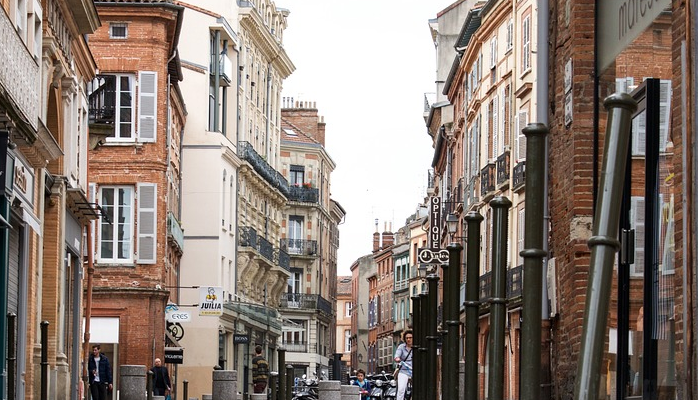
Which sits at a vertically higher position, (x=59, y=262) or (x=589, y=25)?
(x=589, y=25)

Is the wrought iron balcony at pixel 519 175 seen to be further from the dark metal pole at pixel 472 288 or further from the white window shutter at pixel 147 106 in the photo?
the dark metal pole at pixel 472 288

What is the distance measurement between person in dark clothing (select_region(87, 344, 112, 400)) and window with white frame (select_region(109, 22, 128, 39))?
15343 millimetres

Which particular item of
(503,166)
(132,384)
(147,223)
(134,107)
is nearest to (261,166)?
(147,223)

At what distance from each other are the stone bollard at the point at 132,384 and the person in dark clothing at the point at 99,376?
182 inches

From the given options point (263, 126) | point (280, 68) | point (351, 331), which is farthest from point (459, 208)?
point (351, 331)

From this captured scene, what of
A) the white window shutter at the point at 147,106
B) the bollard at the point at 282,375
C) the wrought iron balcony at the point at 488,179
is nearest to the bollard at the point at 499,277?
the bollard at the point at 282,375

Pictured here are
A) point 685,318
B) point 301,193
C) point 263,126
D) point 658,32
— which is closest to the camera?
point 685,318

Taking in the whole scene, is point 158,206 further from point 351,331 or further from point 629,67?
point 351,331

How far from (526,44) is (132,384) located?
53.3 ft

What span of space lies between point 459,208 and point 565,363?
40.7 m

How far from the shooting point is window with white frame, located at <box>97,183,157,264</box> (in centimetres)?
4934

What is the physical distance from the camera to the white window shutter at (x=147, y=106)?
160ft

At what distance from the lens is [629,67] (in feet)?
44.1

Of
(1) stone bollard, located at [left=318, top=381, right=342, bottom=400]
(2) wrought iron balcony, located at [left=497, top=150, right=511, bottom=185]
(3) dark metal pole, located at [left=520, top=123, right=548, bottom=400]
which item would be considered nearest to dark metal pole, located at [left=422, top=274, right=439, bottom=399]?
(3) dark metal pole, located at [left=520, top=123, right=548, bottom=400]
